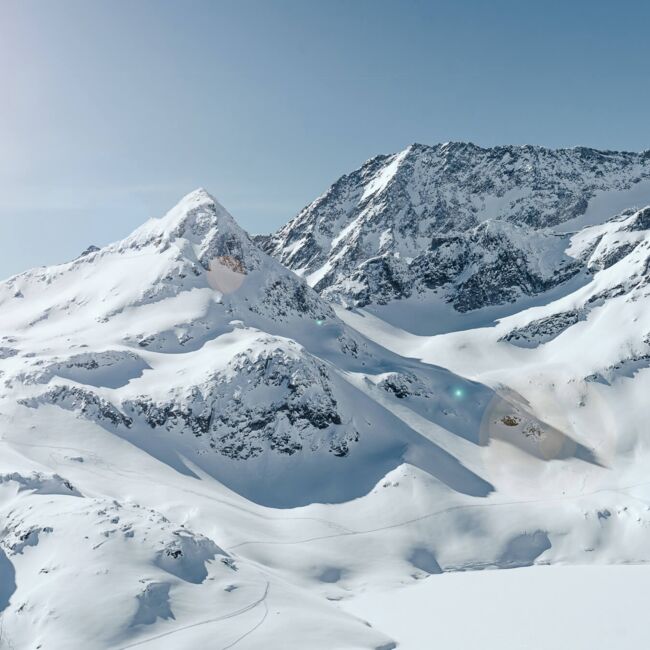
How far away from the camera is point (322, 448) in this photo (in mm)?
74562

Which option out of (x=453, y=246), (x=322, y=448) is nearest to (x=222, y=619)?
(x=322, y=448)

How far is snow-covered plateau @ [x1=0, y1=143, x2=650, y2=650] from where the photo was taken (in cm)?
3634

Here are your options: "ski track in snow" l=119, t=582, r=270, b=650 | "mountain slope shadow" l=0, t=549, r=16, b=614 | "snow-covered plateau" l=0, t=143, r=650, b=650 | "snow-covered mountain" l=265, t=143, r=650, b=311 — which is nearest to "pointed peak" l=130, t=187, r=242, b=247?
"snow-covered plateau" l=0, t=143, r=650, b=650

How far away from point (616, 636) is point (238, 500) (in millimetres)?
40494

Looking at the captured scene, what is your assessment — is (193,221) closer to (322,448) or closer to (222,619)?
(322,448)

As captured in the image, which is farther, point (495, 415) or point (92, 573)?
point (495, 415)

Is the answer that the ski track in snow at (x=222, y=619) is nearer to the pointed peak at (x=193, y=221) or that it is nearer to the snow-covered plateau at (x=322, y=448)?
the snow-covered plateau at (x=322, y=448)

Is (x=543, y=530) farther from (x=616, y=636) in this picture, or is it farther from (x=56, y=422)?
(x=56, y=422)

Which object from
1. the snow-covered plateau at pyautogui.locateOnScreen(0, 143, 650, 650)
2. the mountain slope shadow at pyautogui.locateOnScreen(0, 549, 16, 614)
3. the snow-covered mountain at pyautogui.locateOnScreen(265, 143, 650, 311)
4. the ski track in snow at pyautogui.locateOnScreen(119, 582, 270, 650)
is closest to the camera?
the ski track in snow at pyautogui.locateOnScreen(119, 582, 270, 650)

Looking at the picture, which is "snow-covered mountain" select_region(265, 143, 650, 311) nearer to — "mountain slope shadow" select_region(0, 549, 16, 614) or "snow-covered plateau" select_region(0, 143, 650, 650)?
"snow-covered plateau" select_region(0, 143, 650, 650)

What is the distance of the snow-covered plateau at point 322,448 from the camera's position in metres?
36.3

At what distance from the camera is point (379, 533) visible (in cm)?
6075

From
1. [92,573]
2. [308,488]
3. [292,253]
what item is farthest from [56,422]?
[292,253]

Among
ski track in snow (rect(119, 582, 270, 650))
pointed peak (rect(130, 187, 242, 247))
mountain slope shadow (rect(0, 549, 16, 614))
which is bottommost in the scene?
ski track in snow (rect(119, 582, 270, 650))
